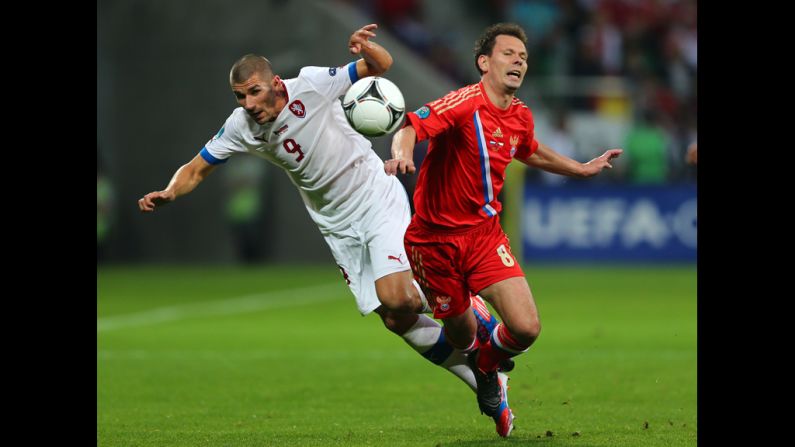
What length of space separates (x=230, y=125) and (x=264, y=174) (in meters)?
13.3

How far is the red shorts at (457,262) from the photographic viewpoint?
7117 mm

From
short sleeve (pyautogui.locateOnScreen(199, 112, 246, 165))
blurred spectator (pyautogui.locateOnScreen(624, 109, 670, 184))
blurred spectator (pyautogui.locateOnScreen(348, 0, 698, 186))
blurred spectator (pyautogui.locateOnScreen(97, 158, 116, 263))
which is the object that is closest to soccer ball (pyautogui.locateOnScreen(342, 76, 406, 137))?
short sleeve (pyautogui.locateOnScreen(199, 112, 246, 165))

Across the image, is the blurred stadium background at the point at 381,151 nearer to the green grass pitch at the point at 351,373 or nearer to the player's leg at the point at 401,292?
the green grass pitch at the point at 351,373

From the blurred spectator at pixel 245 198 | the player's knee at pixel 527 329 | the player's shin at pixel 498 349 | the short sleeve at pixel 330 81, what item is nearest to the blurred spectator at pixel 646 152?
the blurred spectator at pixel 245 198

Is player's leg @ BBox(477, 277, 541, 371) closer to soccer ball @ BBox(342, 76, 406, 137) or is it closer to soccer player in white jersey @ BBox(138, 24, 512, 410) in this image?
soccer player in white jersey @ BBox(138, 24, 512, 410)

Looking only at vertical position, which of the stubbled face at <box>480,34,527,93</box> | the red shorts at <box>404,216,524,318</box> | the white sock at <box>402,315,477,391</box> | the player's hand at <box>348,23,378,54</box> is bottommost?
the white sock at <box>402,315,477,391</box>

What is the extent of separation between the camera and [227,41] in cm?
2081

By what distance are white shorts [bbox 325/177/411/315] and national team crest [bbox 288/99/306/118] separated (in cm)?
78

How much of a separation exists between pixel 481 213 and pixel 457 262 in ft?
1.07

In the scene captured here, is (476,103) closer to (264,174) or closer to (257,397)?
(257,397)

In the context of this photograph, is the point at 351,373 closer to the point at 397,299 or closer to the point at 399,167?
the point at 397,299

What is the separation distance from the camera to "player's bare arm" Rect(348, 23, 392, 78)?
7.16m

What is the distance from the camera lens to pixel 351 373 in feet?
33.4

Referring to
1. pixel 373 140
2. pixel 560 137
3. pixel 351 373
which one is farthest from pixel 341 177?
pixel 560 137
